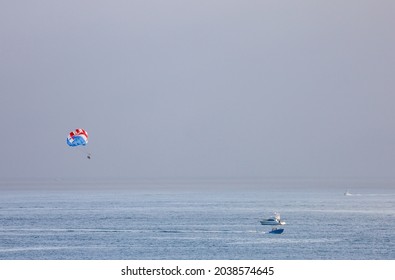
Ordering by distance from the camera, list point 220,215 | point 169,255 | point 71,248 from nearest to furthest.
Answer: point 169,255
point 71,248
point 220,215

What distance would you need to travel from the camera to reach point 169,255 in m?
78.6

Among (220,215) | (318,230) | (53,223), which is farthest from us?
(220,215)

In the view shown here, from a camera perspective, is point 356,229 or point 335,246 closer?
point 335,246

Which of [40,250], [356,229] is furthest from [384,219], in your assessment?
[40,250]

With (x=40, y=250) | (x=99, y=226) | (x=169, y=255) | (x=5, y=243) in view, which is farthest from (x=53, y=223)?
(x=169, y=255)

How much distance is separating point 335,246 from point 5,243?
34325mm

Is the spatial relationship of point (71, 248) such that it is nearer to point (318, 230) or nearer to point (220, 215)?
point (318, 230)

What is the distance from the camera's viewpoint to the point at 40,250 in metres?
82.9

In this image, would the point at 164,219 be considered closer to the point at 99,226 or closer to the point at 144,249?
the point at 99,226

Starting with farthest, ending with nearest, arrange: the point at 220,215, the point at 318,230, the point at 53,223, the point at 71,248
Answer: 1. the point at 220,215
2. the point at 53,223
3. the point at 318,230
4. the point at 71,248

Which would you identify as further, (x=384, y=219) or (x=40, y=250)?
(x=384, y=219)
